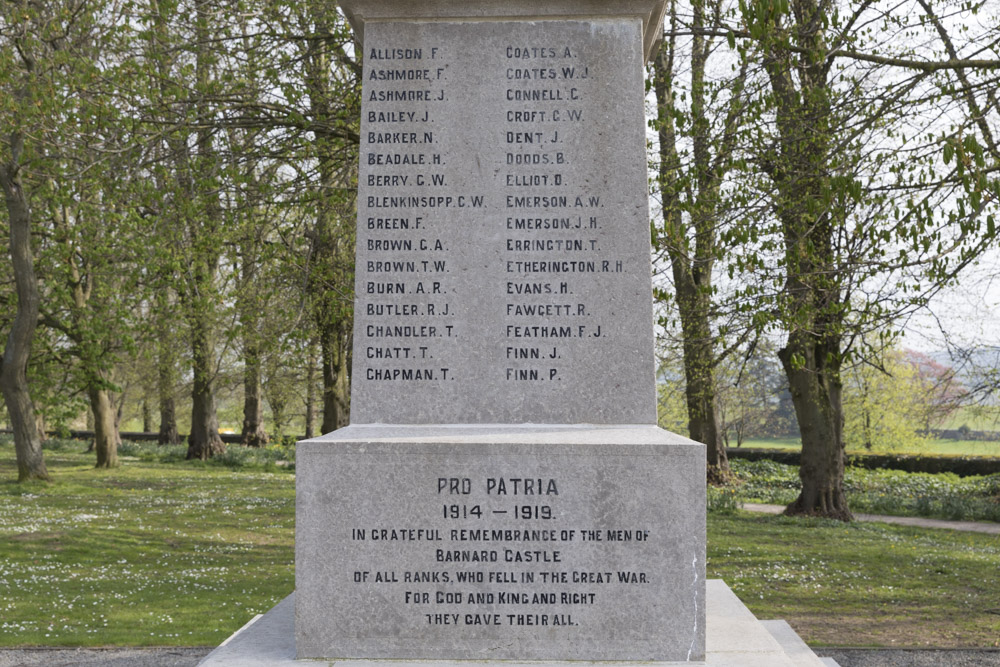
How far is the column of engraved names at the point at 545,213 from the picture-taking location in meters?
4.79

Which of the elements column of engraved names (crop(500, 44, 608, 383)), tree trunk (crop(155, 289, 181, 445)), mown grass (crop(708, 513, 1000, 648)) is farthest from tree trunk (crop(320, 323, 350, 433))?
column of engraved names (crop(500, 44, 608, 383))

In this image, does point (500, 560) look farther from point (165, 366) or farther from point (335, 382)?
point (165, 366)

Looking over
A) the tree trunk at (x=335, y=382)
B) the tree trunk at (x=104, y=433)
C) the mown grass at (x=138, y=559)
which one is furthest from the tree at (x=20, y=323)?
the tree trunk at (x=335, y=382)

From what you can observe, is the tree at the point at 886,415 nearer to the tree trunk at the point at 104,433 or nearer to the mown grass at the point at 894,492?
the mown grass at the point at 894,492

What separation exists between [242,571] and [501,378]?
374 inches

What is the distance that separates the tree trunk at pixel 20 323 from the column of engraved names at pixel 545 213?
18976 millimetres

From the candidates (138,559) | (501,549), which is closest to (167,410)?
(138,559)

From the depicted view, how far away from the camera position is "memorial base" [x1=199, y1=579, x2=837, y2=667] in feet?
13.9

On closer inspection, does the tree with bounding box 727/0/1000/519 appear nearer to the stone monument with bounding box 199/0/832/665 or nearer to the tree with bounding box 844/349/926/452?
the stone monument with bounding box 199/0/832/665

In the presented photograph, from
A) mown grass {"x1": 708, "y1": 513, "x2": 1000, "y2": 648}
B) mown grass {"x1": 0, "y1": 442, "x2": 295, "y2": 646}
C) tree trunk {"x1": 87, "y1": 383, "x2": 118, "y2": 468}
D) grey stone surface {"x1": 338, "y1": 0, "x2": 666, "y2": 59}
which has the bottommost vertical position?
mown grass {"x1": 708, "y1": 513, "x2": 1000, "y2": 648}

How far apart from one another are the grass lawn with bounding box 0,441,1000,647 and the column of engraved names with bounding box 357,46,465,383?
581 centimetres

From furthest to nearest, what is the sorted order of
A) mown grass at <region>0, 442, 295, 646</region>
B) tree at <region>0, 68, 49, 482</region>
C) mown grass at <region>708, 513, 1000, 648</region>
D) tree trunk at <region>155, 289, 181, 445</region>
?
tree at <region>0, 68, 49, 482</region> < tree trunk at <region>155, 289, 181, 445</region> < mown grass at <region>708, 513, 1000, 648</region> < mown grass at <region>0, 442, 295, 646</region>

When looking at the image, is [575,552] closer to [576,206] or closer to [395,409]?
[395,409]

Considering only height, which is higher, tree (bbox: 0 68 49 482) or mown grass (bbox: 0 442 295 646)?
tree (bbox: 0 68 49 482)
